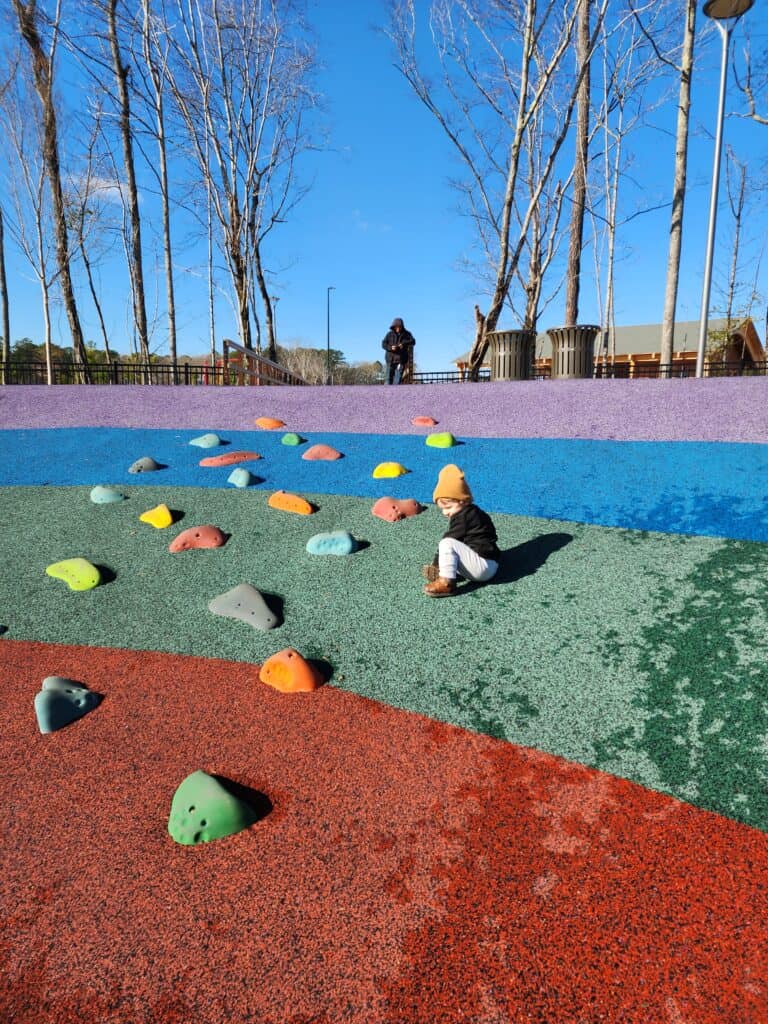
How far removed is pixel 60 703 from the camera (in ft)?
8.70

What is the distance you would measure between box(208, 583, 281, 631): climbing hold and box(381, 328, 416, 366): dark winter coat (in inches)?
356

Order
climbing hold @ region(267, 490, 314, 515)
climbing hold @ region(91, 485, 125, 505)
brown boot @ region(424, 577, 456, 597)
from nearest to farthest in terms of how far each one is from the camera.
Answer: brown boot @ region(424, 577, 456, 597), climbing hold @ region(267, 490, 314, 515), climbing hold @ region(91, 485, 125, 505)

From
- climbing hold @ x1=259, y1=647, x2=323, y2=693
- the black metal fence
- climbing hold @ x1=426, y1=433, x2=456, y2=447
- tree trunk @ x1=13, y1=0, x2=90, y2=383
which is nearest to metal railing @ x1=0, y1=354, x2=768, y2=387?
the black metal fence

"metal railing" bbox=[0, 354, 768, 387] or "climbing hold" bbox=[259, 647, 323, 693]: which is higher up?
"metal railing" bbox=[0, 354, 768, 387]

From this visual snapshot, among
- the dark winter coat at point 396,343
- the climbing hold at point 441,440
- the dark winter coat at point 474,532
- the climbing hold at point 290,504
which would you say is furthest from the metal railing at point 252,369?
the dark winter coat at point 474,532

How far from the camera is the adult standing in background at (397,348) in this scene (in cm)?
1180

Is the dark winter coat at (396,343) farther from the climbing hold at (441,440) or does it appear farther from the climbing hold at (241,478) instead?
the climbing hold at (241,478)

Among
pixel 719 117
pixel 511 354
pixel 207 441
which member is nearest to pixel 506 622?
pixel 207 441

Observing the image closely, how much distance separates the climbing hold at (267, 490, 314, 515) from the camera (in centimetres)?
520

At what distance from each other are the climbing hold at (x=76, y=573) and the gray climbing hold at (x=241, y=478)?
204cm

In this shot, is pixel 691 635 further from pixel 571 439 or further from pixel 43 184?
pixel 43 184

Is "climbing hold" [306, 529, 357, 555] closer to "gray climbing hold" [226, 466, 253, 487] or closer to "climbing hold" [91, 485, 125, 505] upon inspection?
"gray climbing hold" [226, 466, 253, 487]

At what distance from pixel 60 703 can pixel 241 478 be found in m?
3.61

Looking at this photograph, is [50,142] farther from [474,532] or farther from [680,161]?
[474,532]
